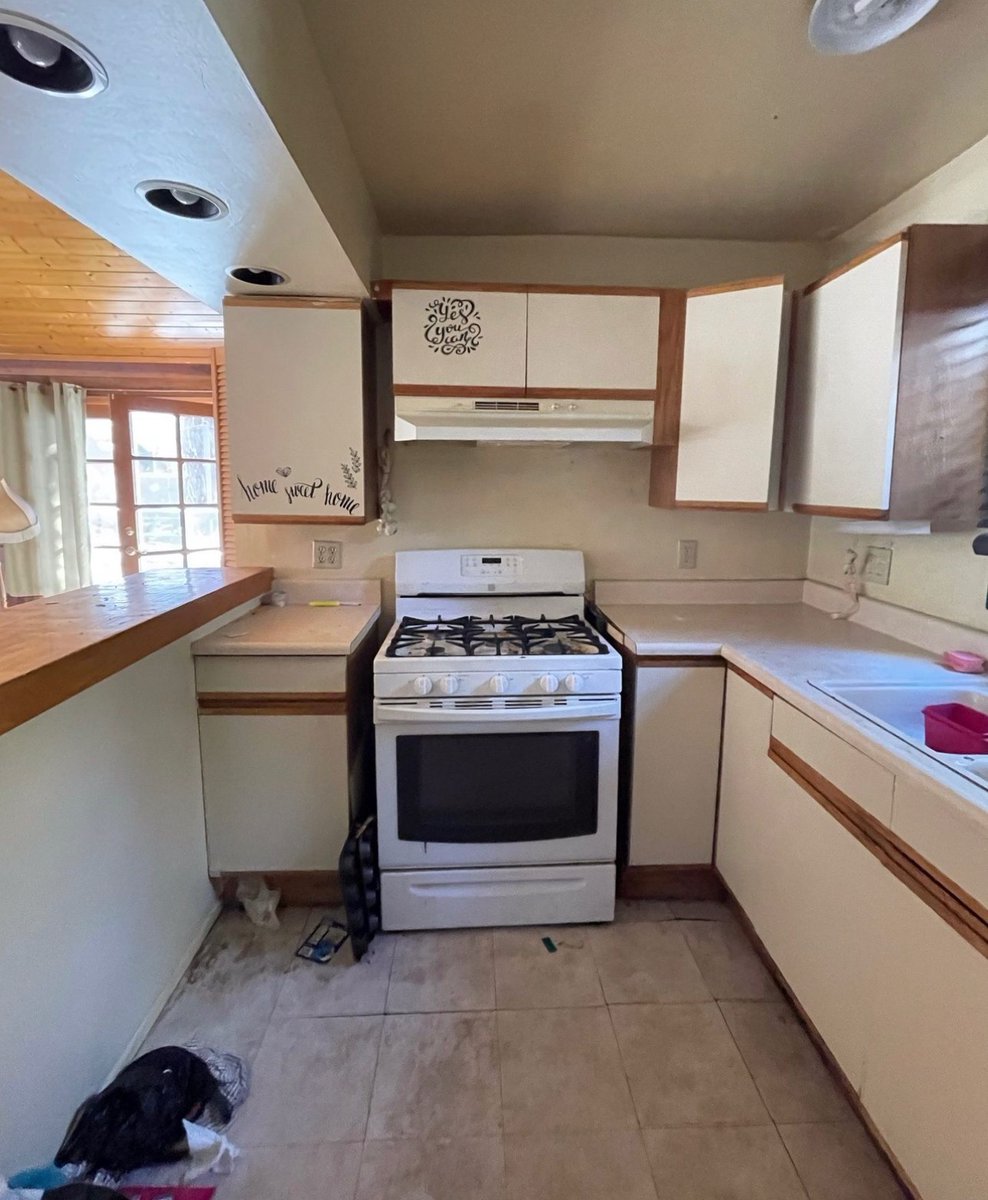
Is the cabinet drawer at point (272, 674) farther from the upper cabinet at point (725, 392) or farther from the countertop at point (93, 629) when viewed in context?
the upper cabinet at point (725, 392)

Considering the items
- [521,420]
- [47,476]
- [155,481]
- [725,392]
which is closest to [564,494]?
[521,420]

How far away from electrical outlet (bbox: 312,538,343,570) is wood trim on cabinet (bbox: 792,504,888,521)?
167 cm

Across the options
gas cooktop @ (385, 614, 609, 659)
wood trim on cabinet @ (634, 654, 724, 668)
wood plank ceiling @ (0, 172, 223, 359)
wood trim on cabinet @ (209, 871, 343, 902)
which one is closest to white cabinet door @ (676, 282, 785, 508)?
wood trim on cabinet @ (634, 654, 724, 668)

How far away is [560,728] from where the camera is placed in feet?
6.31

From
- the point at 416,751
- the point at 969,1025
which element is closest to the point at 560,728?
the point at 416,751

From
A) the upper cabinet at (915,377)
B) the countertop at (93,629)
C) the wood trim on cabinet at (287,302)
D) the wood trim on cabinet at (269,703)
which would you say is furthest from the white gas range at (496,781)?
the wood trim on cabinet at (287,302)

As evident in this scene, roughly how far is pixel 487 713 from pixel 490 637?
0.32m

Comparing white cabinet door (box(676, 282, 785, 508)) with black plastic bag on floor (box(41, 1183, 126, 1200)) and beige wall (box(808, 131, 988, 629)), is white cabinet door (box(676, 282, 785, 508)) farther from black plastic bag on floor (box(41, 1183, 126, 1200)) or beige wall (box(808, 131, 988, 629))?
black plastic bag on floor (box(41, 1183, 126, 1200))

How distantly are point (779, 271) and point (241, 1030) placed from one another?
3062mm

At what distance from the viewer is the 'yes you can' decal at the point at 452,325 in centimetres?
202

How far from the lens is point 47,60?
910mm

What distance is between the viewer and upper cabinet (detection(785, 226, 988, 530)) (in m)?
1.57

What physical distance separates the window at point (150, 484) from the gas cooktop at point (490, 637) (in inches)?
103

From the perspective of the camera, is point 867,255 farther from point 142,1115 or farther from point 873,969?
point 142,1115
